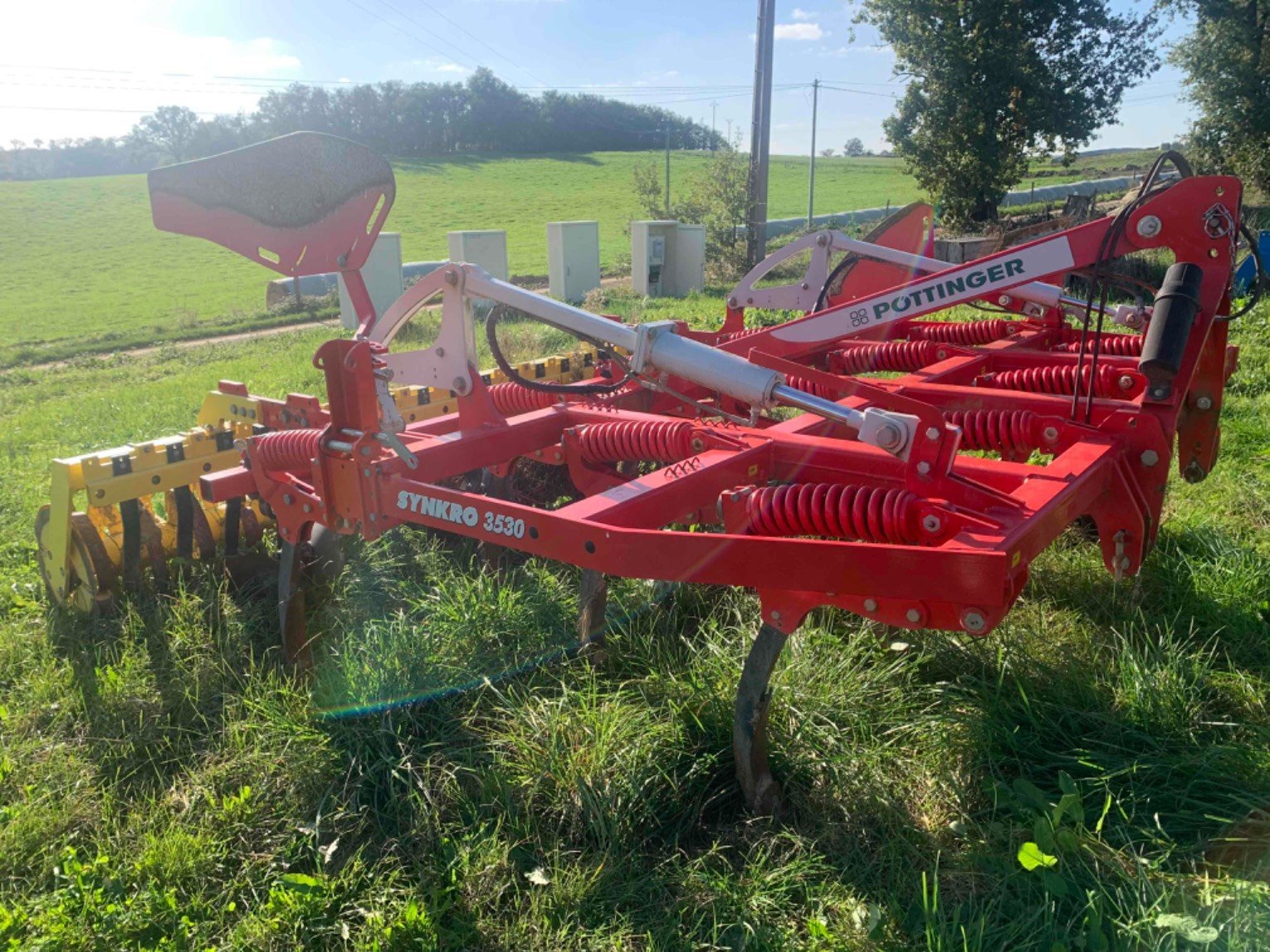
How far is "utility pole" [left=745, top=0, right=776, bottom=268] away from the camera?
1458cm

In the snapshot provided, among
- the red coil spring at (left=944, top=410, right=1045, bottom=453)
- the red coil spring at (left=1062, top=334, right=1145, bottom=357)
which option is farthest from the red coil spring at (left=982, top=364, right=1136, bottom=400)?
the red coil spring at (left=944, top=410, right=1045, bottom=453)

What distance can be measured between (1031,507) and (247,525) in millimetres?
3895

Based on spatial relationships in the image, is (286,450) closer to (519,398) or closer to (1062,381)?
(519,398)

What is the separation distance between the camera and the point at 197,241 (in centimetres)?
4206

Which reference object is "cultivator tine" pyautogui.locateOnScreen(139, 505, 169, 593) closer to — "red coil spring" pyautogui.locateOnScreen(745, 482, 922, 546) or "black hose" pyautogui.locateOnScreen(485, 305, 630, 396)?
"black hose" pyautogui.locateOnScreen(485, 305, 630, 396)

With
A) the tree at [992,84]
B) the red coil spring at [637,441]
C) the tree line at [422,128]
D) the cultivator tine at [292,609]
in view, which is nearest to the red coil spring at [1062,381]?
the red coil spring at [637,441]

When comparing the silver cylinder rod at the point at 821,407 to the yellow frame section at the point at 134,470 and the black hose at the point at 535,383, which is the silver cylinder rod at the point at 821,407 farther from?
the yellow frame section at the point at 134,470

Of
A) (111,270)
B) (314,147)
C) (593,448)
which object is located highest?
(314,147)

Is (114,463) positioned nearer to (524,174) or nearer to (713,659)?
(713,659)

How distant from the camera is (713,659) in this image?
352cm

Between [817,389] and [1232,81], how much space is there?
93.5 ft

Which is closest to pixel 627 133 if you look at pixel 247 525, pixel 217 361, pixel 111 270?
pixel 111 270

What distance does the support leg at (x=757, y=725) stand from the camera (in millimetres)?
2834

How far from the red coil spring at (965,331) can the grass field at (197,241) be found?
1666 centimetres
